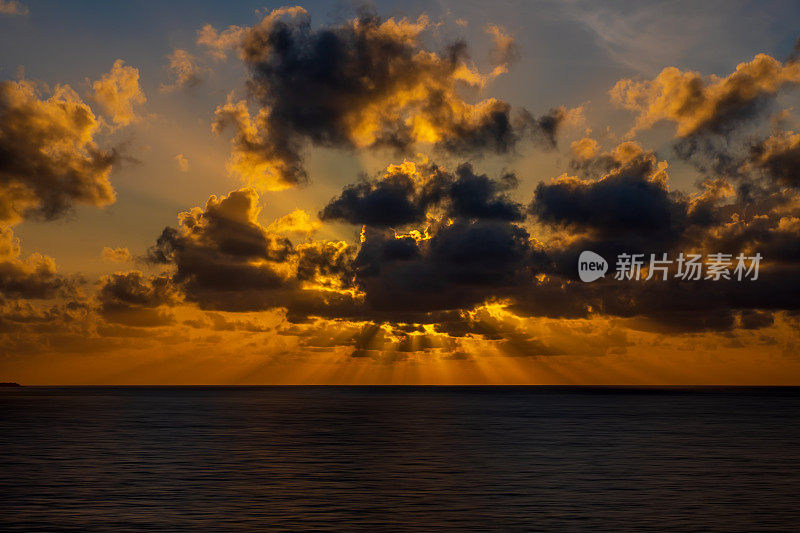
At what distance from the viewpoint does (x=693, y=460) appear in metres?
75.2

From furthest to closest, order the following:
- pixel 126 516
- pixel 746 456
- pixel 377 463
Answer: pixel 746 456
pixel 377 463
pixel 126 516

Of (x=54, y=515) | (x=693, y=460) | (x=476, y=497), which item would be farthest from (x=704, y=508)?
(x=54, y=515)

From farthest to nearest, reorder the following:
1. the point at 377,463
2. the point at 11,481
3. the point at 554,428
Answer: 1. the point at 554,428
2. the point at 377,463
3. the point at 11,481

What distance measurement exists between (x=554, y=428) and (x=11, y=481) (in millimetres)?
87355

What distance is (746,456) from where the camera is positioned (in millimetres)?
79062

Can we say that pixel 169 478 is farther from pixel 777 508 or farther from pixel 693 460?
pixel 693 460

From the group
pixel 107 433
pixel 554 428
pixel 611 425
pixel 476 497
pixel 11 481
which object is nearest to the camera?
pixel 476 497

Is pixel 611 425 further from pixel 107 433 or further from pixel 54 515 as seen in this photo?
pixel 54 515

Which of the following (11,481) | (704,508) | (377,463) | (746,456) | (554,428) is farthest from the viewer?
(554,428)

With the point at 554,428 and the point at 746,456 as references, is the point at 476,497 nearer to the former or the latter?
the point at 746,456

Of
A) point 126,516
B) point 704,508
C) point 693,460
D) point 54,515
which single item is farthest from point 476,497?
point 693,460

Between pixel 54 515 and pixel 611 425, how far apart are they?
355 feet

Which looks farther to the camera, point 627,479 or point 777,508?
point 627,479

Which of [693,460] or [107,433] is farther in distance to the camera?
[107,433]
